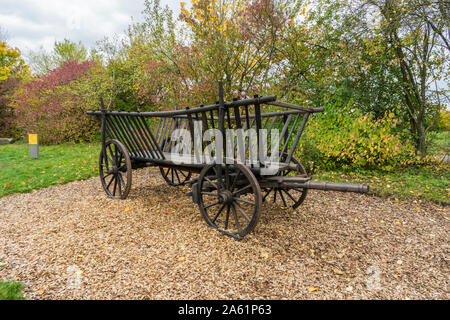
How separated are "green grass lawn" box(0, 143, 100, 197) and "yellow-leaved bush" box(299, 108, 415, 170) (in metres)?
5.24

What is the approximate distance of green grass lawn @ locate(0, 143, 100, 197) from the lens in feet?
18.3

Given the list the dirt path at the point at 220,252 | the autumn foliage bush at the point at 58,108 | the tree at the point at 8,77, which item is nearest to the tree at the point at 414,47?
the dirt path at the point at 220,252

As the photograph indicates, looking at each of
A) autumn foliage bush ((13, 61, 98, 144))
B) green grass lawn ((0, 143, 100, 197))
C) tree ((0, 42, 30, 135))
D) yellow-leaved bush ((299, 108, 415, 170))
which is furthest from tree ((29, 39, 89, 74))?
yellow-leaved bush ((299, 108, 415, 170))

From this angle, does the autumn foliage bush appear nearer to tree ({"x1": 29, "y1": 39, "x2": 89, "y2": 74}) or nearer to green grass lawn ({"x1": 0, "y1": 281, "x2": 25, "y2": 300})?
tree ({"x1": 29, "y1": 39, "x2": 89, "y2": 74})

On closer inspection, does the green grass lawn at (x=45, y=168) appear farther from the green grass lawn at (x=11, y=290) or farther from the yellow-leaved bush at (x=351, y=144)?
the yellow-leaved bush at (x=351, y=144)

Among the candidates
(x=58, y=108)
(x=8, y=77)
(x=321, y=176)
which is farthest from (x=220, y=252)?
(x=8, y=77)

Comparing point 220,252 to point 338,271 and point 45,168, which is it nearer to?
point 338,271

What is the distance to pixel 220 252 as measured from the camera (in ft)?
8.96

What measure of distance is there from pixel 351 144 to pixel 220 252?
14.2 ft

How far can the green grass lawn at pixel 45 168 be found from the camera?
5.57m

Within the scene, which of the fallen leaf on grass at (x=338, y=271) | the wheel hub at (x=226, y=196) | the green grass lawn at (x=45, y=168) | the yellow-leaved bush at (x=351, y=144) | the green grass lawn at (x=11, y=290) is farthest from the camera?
the yellow-leaved bush at (x=351, y=144)

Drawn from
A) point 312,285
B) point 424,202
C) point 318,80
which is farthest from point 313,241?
point 318,80

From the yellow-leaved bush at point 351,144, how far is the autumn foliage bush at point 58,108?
872cm
